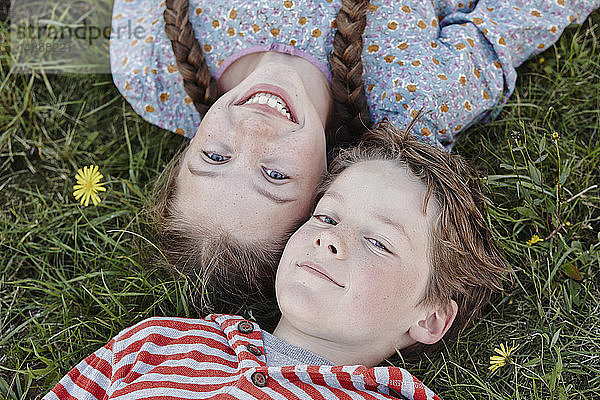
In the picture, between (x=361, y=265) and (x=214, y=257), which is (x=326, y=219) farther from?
(x=214, y=257)

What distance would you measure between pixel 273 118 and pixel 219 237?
1.61ft

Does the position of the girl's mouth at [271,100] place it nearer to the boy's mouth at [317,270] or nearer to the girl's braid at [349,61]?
the girl's braid at [349,61]

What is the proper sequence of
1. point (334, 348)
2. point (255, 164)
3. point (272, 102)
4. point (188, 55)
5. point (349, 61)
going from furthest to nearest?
point (188, 55) < point (349, 61) < point (272, 102) < point (255, 164) < point (334, 348)

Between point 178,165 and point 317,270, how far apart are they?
0.91 meters

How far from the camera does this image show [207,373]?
220cm

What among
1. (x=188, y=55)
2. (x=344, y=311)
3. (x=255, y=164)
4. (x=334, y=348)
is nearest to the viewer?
(x=344, y=311)

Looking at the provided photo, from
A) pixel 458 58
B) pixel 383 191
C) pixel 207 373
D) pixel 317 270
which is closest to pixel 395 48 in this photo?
pixel 458 58

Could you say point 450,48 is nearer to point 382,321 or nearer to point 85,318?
point 382,321

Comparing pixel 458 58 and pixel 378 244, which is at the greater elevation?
pixel 458 58

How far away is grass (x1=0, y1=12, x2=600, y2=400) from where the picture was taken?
2568mm

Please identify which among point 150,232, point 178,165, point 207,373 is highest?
point 178,165

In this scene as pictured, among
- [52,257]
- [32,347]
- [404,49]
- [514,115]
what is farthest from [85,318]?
[514,115]

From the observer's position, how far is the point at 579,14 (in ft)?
10.3

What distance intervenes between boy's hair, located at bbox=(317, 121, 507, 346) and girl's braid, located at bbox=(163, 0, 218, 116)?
69 cm
